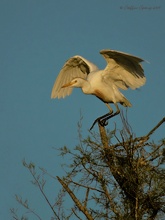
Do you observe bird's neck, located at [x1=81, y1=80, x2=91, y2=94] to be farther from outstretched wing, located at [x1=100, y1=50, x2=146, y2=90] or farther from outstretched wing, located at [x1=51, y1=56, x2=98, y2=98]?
outstretched wing, located at [x1=51, y1=56, x2=98, y2=98]

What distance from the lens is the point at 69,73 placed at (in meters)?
10.6

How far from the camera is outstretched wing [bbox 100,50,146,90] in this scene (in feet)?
29.3

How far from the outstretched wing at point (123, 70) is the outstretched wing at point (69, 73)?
84cm

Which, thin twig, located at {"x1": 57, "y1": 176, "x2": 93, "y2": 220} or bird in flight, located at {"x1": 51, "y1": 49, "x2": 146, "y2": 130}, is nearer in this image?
thin twig, located at {"x1": 57, "y1": 176, "x2": 93, "y2": 220}

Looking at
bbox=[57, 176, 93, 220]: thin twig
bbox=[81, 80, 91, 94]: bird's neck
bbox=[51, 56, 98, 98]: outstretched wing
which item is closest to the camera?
bbox=[57, 176, 93, 220]: thin twig

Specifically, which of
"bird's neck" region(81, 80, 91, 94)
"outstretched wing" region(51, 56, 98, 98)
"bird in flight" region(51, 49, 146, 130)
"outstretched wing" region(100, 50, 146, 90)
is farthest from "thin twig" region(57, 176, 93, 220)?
"outstretched wing" region(51, 56, 98, 98)

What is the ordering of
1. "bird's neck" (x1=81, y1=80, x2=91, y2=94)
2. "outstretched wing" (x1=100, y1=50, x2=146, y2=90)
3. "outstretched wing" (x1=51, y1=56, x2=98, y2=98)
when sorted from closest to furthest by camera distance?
1. "outstretched wing" (x1=100, y1=50, x2=146, y2=90)
2. "bird's neck" (x1=81, y1=80, x2=91, y2=94)
3. "outstretched wing" (x1=51, y1=56, x2=98, y2=98)

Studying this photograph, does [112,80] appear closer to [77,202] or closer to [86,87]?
[86,87]

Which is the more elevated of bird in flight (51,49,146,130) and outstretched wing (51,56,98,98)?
outstretched wing (51,56,98,98)

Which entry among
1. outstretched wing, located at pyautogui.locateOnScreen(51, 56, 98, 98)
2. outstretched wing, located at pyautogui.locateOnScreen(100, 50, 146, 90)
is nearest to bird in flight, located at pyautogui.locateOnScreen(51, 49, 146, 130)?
outstretched wing, located at pyautogui.locateOnScreen(100, 50, 146, 90)

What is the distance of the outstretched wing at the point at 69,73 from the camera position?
10.4 metres

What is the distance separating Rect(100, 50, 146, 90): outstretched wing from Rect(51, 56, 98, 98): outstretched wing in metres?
0.84

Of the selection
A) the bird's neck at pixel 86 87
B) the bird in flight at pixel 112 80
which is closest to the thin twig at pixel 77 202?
the bird in flight at pixel 112 80

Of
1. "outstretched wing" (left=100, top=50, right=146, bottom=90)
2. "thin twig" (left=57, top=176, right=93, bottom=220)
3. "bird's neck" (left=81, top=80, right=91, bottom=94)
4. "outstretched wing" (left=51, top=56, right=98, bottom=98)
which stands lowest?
"thin twig" (left=57, top=176, right=93, bottom=220)
